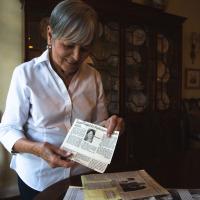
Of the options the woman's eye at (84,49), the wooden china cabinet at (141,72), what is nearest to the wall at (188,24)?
the wooden china cabinet at (141,72)

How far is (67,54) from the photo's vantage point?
1.10 m

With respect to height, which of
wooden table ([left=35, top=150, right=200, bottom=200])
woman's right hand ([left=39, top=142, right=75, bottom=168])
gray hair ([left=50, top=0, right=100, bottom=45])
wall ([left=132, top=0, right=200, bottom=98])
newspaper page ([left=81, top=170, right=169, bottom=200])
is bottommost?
wooden table ([left=35, top=150, right=200, bottom=200])

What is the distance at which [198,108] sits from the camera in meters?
Answer: 4.11

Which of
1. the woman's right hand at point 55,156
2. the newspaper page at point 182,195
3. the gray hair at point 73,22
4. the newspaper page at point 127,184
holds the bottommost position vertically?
the newspaper page at point 182,195

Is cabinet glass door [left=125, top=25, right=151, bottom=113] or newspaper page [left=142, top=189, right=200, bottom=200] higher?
cabinet glass door [left=125, top=25, right=151, bottom=113]

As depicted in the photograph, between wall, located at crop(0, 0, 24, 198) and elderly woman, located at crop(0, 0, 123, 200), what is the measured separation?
5.18 feet

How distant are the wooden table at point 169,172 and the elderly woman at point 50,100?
95mm

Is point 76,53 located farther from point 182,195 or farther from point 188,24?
point 188,24

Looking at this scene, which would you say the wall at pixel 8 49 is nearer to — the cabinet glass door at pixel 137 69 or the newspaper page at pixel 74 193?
the cabinet glass door at pixel 137 69

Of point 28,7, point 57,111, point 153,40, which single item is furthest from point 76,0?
point 153,40

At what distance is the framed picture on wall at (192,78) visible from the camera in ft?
13.9

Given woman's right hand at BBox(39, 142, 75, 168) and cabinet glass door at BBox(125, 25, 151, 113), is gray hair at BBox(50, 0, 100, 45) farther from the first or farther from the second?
cabinet glass door at BBox(125, 25, 151, 113)

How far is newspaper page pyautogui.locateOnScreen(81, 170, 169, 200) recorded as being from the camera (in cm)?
88

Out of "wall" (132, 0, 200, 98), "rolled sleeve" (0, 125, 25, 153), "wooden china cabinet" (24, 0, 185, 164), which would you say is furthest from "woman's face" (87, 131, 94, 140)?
"wall" (132, 0, 200, 98)
